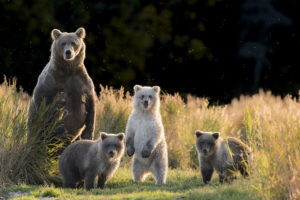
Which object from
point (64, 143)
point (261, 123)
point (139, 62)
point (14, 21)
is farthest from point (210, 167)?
point (14, 21)

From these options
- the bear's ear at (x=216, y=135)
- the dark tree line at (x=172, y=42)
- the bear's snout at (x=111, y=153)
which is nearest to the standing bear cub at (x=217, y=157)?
the bear's ear at (x=216, y=135)

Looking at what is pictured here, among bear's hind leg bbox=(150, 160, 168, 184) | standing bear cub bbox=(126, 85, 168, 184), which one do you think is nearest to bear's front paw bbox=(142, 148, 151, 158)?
standing bear cub bbox=(126, 85, 168, 184)

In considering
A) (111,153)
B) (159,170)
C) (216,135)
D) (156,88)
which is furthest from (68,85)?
(216,135)

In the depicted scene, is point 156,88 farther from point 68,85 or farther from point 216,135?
point 68,85

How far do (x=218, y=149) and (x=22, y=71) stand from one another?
36.5 feet

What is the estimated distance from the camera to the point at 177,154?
37.4 feet

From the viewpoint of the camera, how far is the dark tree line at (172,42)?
1856cm

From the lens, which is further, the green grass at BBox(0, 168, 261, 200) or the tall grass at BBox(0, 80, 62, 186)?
the tall grass at BBox(0, 80, 62, 186)

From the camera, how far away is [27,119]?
30.5 feet

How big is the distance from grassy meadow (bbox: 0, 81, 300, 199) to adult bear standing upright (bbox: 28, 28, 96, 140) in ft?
1.03

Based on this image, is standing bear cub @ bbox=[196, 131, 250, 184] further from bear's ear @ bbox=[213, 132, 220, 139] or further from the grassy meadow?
the grassy meadow

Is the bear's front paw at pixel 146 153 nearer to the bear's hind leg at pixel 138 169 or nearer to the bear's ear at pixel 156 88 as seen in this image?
the bear's hind leg at pixel 138 169

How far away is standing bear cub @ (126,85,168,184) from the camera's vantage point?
350 inches

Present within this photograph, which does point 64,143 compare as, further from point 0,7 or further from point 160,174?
point 0,7
